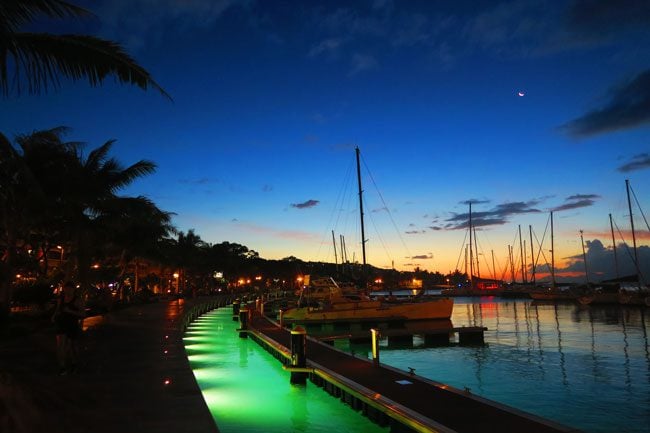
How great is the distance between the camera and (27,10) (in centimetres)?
786

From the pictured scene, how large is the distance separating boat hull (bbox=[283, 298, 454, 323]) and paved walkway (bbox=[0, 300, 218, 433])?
2199 centimetres

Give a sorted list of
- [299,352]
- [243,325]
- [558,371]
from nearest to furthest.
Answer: [299,352] < [558,371] < [243,325]

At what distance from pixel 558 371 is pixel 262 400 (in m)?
13.5

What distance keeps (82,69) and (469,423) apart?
30.1ft

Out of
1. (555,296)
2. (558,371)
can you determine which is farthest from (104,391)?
(555,296)

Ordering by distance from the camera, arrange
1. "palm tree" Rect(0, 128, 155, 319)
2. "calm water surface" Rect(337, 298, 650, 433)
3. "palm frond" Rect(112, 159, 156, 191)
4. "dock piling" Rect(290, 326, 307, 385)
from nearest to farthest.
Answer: "dock piling" Rect(290, 326, 307, 385)
"calm water surface" Rect(337, 298, 650, 433)
"palm tree" Rect(0, 128, 155, 319)
"palm frond" Rect(112, 159, 156, 191)

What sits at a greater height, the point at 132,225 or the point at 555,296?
the point at 132,225

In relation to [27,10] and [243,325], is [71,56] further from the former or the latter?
[243,325]

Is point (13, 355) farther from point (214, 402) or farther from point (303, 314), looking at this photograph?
point (303, 314)

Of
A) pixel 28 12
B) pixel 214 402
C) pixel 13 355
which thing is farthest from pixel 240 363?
pixel 28 12

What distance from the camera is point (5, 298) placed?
17.7 meters

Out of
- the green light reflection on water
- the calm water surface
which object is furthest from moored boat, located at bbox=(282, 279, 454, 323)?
the green light reflection on water

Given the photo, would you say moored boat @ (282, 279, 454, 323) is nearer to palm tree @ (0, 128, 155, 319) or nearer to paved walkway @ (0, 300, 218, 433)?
palm tree @ (0, 128, 155, 319)

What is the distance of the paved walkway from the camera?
6137mm
